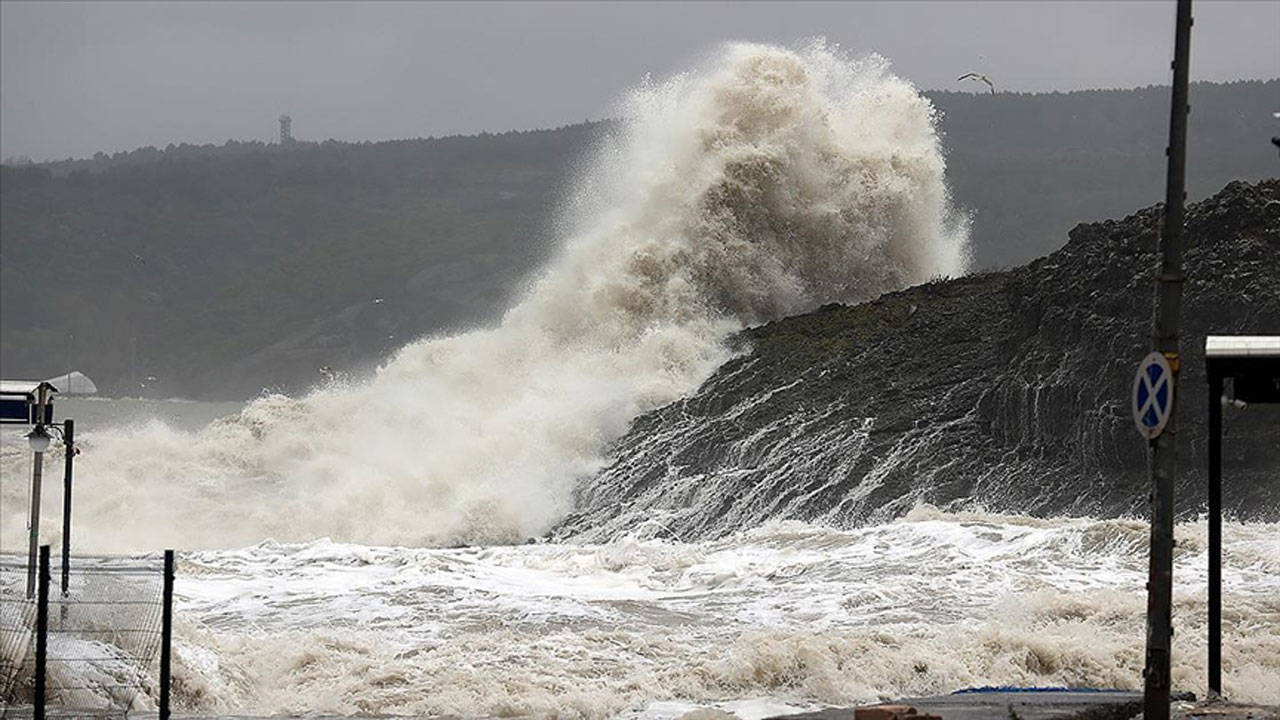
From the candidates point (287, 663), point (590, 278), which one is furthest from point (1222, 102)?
point (287, 663)

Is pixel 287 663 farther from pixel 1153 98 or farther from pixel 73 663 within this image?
pixel 1153 98

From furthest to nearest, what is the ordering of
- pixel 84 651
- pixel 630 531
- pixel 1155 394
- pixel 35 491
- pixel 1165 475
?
1. pixel 630 531
2. pixel 35 491
3. pixel 84 651
4. pixel 1165 475
5. pixel 1155 394

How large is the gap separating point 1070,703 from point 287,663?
7217mm

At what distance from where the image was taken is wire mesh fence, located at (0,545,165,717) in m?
13.8

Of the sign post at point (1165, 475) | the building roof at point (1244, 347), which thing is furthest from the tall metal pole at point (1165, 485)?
the building roof at point (1244, 347)

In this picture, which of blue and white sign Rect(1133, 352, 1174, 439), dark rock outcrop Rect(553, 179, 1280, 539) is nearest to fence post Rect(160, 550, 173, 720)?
blue and white sign Rect(1133, 352, 1174, 439)

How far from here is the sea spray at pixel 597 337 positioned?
3738 centimetres

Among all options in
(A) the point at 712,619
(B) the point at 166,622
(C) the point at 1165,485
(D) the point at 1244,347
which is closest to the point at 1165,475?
(C) the point at 1165,485

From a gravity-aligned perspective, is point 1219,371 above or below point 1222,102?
below

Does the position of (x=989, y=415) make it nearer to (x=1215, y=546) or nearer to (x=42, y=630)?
(x=1215, y=546)

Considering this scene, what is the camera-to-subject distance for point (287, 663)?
1694 cm

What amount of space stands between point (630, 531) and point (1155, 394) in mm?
20826

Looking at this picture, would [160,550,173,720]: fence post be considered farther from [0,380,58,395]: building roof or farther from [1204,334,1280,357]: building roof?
[1204,334,1280,357]: building roof

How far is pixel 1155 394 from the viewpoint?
11.1 m
